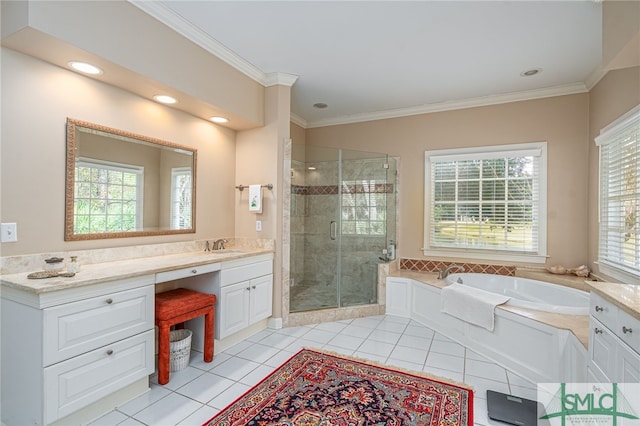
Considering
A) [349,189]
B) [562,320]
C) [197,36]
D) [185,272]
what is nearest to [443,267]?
[349,189]

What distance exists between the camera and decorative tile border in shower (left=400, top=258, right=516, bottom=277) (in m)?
3.81

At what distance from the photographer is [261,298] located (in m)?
3.24

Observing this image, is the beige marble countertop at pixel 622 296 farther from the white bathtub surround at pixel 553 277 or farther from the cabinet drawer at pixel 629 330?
the white bathtub surround at pixel 553 277

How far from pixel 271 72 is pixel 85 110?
179 centimetres

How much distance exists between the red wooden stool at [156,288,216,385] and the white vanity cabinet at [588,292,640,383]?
2590 mm

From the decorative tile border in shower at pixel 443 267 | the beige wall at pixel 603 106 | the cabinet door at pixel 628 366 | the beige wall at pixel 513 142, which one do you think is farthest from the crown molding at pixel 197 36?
the cabinet door at pixel 628 366

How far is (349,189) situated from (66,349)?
3201 mm

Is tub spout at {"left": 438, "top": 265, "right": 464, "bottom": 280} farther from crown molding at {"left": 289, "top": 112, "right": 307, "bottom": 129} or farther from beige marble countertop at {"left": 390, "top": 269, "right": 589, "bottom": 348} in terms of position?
crown molding at {"left": 289, "top": 112, "right": 307, "bottom": 129}

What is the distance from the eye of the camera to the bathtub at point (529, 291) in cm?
303

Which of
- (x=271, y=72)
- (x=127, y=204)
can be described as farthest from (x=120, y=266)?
(x=271, y=72)

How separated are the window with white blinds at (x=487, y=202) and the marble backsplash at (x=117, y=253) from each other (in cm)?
237

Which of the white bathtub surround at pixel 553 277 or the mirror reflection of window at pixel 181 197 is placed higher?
the mirror reflection of window at pixel 181 197

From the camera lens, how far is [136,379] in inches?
81.4

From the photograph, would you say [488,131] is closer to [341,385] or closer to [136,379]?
[341,385]
